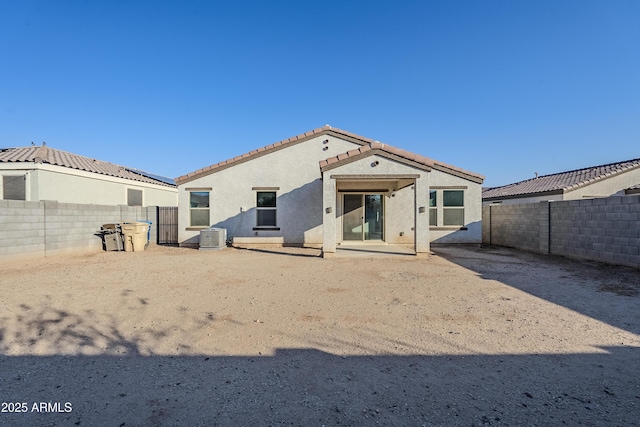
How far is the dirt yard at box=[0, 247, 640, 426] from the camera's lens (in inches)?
96.2

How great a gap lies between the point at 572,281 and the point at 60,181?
19.1 meters

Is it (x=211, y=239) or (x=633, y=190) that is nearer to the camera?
(x=211, y=239)

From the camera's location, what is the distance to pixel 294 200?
1345 cm

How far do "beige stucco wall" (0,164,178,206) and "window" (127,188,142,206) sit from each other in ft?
0.62

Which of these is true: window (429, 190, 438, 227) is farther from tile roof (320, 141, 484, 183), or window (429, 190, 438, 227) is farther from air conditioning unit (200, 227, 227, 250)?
air conditioning unit (200, 227, 227, 250)

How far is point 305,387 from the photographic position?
2754 millimetres

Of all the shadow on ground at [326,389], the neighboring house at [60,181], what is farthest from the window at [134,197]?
the shadow on ground at [326,389]

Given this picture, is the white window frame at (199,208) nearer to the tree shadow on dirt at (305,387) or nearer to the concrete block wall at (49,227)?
the concrete block wall at (49,227)

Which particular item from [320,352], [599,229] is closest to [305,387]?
[320,352]

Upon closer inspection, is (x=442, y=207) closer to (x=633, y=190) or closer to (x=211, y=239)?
(x=211, y=239)

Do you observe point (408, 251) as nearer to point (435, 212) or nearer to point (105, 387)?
point (435, 212)

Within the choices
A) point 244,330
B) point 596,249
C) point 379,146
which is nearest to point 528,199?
point 596,249

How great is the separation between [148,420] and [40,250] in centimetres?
1115

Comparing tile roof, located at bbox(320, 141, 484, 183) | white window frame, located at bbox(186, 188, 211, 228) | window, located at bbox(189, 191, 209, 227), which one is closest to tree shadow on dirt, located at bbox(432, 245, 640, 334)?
tile roof, located at bbox(320, 141, 484, 183)
